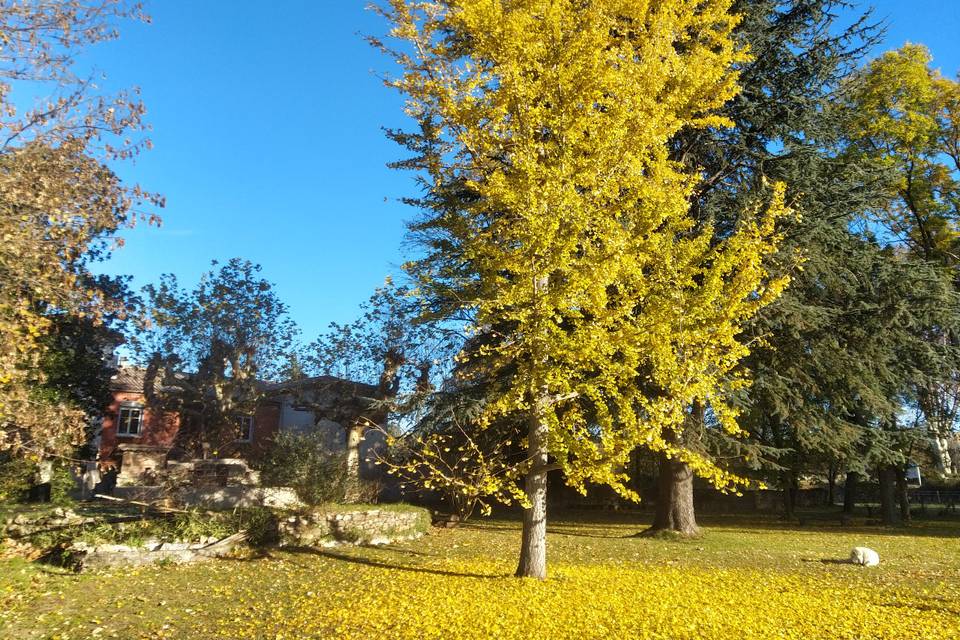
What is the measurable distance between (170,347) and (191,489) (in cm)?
1201

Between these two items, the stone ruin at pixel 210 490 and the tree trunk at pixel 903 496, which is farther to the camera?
the tree trunk at pixel 903 496

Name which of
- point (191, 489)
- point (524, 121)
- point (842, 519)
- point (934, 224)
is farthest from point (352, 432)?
point (934, 224)

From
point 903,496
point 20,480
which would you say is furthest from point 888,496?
point 20,480

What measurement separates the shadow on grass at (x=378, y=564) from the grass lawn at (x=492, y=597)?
0.04m

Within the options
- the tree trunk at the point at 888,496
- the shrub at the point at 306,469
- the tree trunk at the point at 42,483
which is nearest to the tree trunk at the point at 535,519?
the shrub at the point at 306,469

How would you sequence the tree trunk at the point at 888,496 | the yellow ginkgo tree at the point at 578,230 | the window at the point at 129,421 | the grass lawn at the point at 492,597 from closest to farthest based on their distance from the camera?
1. the grass lawn at the point at 492,597
2. the yellow ginkgo tree at the point at 578,230
3. the tree trunk at the point at 888,496
4. the window at the point at 129,421

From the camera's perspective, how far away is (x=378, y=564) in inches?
428

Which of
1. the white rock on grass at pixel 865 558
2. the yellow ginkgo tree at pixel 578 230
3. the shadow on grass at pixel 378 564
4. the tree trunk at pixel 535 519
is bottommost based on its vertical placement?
the shadow on grass at pixel 378 564

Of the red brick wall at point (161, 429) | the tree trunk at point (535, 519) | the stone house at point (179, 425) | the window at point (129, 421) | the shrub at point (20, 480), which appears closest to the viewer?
the tree trunk at point (535, 519)

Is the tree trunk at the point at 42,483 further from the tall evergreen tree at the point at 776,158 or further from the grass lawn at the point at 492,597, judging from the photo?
the tall evergreen tree at the point at 776,158

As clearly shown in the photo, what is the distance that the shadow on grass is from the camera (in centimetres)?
941

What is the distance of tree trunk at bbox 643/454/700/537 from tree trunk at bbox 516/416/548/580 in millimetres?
7478

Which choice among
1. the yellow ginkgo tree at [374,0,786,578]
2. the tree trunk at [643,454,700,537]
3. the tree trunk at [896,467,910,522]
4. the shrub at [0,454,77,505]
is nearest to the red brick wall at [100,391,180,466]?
the shrub at [0,454,77,505]

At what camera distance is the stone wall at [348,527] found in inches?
491
